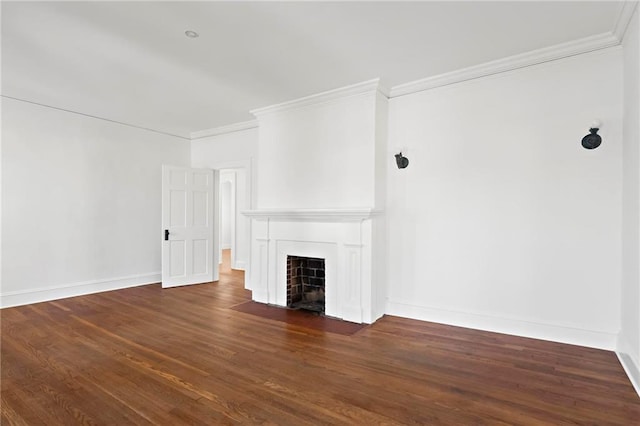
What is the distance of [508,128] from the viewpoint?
3342 millimetres

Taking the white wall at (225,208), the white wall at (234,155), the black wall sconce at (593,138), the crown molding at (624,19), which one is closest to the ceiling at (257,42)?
the crown molding at (624,19)

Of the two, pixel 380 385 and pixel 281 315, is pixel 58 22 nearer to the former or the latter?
pixel 281 315

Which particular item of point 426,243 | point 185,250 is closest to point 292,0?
point 426,243

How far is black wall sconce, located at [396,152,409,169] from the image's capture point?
3875mm

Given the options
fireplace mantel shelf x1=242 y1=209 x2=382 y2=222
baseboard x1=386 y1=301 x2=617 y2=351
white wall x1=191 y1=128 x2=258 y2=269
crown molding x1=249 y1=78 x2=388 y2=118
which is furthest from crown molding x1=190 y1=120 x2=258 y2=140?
baseboard x1=386 y1=301 x2=617 y2=351

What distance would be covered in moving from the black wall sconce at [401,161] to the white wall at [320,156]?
33cm

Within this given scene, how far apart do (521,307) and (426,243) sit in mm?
1101

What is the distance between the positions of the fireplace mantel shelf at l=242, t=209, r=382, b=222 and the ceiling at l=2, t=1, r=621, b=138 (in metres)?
1.48

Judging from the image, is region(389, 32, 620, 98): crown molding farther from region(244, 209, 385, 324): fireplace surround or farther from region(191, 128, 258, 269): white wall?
region(191, 128, 258, 269): white wall

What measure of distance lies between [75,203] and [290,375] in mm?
4353

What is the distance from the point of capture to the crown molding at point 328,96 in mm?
3760

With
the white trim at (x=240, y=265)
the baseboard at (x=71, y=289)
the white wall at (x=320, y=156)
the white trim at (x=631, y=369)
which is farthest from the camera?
the white trim at (x=240, y=265)

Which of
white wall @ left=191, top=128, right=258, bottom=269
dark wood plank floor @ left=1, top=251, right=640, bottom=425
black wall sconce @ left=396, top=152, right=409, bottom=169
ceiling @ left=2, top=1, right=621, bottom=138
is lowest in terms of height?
dark wood plank floor @ left=1, top=251, right=640, bottom=425

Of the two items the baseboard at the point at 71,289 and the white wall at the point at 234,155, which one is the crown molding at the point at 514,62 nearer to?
the white wall at the point at 234,155
